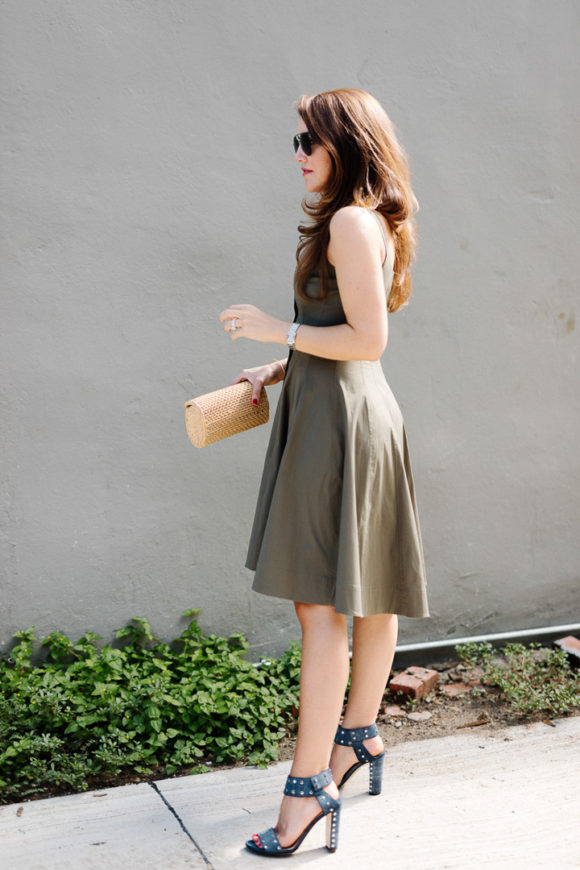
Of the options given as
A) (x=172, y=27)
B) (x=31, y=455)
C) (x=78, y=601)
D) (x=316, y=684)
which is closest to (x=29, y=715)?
(x=78, y=601)

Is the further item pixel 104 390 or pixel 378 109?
pixel 104 390

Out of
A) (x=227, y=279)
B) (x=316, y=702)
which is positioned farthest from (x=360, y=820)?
(x=227, y=279)

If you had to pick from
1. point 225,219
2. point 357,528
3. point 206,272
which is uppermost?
point 225,219

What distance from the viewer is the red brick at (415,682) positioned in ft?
11.5

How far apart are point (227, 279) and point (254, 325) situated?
1.12 m

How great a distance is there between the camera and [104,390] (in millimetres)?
3320

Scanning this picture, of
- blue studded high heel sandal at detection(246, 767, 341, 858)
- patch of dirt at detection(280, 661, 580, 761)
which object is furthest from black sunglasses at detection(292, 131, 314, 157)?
patch of dirt at detection(280, 661, 580, 761)

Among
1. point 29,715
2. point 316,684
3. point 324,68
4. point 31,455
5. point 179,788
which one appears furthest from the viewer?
point 324,68

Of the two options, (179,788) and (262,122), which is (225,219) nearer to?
(262,122)

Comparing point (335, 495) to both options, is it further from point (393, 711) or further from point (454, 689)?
point (454, 689)

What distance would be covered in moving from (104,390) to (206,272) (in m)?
0.63

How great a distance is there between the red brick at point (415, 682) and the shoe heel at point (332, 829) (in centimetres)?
119

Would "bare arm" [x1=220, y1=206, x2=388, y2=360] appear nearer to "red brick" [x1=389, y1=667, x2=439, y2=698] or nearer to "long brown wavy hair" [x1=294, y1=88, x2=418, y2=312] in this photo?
"long brown wavy hair" [x1=294, y1=88, x2=418, y2=312]

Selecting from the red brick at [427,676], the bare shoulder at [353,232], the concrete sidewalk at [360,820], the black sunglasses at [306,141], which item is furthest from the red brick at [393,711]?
the black sunglasses at [306,141]
